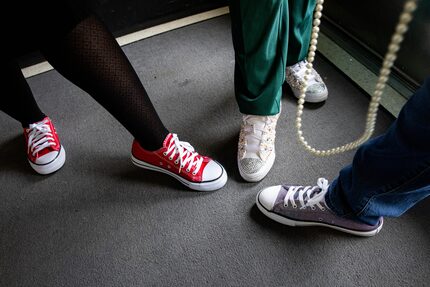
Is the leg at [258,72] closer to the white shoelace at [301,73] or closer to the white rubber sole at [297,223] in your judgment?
the white rubber sole at [297,223]

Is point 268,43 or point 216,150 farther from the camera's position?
point 216,150

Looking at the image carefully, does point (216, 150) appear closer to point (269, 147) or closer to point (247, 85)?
point (269, 147)

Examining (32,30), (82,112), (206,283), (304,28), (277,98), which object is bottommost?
(206,283)

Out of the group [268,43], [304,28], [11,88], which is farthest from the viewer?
[304,28]

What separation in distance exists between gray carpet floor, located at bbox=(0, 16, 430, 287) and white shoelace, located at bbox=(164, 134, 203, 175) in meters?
0.09

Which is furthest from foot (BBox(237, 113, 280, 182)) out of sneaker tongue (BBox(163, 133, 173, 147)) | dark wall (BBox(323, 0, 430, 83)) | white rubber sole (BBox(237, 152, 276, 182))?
dark wall (BBox(323, 0, 430, 83))

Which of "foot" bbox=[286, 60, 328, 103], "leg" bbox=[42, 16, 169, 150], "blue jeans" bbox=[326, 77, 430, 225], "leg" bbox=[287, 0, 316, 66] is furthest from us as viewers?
"foot" bbox=[286, 60, 328, 103]

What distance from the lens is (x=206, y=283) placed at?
79cm

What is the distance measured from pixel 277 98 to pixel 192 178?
0.34 m

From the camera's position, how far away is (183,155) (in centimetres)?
91

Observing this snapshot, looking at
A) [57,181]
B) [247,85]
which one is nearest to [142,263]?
[57,181]

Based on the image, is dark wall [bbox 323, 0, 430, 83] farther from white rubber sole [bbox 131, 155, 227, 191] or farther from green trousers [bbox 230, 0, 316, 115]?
white rubber sole [bbox 131, 155, 227, 191]

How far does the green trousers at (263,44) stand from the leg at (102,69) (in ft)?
0.87

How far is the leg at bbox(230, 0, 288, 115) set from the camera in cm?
69
